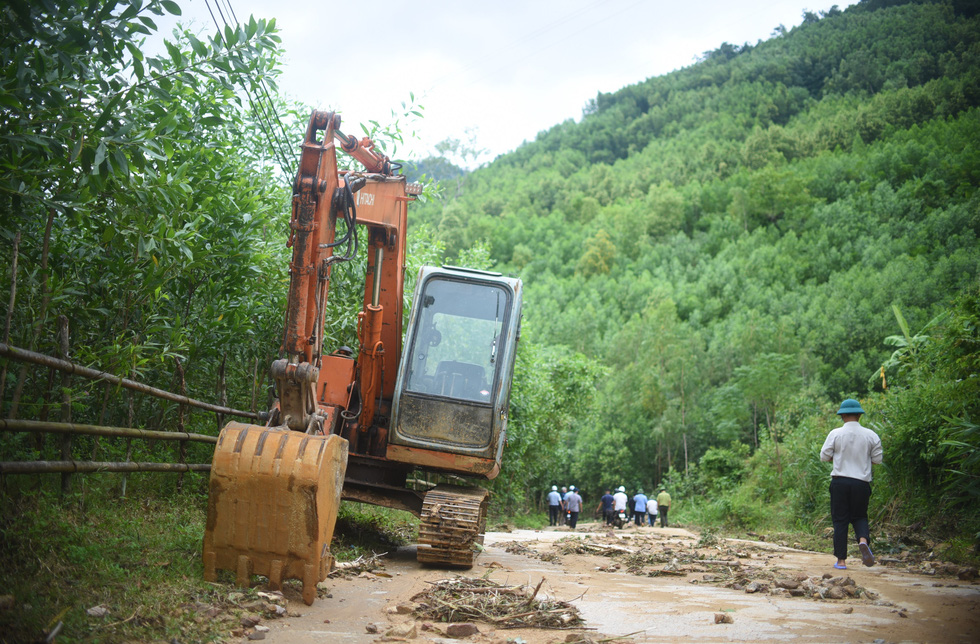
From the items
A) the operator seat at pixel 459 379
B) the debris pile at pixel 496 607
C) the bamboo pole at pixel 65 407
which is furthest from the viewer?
the operator seat at pixel 459 379

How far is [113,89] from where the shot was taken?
4379mm

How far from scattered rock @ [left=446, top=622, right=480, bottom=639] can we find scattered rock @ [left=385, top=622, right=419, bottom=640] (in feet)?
0.64

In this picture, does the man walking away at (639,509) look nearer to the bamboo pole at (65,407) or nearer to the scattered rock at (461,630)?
the scattered rock at (461,630)

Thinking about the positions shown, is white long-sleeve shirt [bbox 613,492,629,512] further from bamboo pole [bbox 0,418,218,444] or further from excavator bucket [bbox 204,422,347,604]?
excavator bucket [bbox 204,422,347,604]

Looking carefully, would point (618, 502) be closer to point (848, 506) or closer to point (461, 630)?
point (848, 506)

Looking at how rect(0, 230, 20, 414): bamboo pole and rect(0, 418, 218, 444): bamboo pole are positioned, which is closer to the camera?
rect(0, 418, 218, 444): bamboo pole

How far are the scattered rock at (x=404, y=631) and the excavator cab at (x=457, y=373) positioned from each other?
3029 millimetres

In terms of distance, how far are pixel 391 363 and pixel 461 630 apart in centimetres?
424

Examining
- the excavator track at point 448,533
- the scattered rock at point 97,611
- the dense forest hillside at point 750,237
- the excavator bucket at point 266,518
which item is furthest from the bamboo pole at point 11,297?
the dense forest hillside at point 750,237

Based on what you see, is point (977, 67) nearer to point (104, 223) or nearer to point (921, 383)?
point (921, 383)

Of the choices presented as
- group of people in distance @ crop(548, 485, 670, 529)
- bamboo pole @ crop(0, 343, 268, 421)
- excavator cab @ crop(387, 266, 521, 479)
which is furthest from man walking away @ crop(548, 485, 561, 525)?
bamboo pole @ crop(0, 343, 268, 421)

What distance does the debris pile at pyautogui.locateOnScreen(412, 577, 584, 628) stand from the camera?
4.58 m

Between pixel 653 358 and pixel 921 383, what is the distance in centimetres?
3426

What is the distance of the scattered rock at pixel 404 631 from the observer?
4145 millimetres
